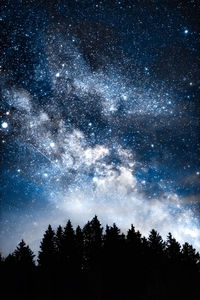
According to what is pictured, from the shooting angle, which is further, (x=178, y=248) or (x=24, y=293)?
(x=178, y=248)

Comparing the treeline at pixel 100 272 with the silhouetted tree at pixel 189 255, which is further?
the silhouetted tree at pixel 189 255

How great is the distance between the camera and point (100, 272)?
32.6 meters

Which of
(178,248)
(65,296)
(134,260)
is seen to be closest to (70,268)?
(65,296)

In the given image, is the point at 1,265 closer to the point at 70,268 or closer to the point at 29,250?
the point at 29,250

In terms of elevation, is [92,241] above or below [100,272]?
above

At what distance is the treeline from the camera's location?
31.2 m

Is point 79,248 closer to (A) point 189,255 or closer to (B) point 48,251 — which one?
(B) point 48,251

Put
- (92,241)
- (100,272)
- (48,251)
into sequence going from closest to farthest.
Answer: (100,272), (48,251), (92,241)

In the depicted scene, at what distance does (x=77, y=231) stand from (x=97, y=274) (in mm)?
9346

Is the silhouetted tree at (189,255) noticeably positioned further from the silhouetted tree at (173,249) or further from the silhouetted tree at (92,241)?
the silhouetted tree at (92,241)

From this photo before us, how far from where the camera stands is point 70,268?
33.0 metres

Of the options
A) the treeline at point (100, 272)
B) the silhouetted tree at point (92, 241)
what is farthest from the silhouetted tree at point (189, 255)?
the silhouetted tree at point (92, 241)

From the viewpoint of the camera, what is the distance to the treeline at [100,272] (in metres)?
31.2

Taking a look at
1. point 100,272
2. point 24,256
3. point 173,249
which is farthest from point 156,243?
point 24,256
